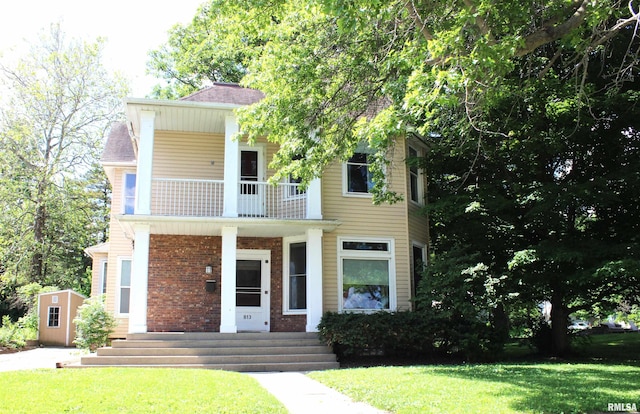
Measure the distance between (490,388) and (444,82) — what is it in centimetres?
439

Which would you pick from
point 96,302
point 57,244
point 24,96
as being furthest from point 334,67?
point 57,244

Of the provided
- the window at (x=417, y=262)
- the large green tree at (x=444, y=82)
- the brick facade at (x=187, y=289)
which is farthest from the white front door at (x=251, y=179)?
the window at (x=417, y=262)

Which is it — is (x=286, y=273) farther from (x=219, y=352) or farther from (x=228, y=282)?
(x=219, y=352)

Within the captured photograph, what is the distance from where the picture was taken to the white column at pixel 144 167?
13.6 m

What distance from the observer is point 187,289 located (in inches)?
580

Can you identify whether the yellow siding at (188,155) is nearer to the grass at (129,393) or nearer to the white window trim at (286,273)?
the white window trim at (286,273)

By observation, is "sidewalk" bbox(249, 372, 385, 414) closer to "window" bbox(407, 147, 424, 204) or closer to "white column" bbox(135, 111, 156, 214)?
"white column" bbox(135, 111, 156, 214)

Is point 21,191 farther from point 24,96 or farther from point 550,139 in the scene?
point 550,139

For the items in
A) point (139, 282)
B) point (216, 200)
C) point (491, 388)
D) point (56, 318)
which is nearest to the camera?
point (491, 388)

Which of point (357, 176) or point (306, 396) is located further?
point (357, 176)

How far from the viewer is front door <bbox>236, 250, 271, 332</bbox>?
49.3 ft

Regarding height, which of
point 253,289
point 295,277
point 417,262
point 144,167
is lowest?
point 253,289

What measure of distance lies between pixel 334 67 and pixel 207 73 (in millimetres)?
19008

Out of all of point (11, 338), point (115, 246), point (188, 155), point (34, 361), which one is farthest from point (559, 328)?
point (11, 338)
